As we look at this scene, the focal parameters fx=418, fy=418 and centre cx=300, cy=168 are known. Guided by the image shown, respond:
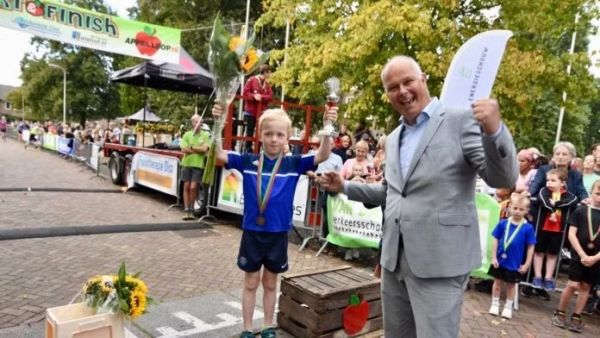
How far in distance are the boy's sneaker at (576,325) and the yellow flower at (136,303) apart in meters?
4.45

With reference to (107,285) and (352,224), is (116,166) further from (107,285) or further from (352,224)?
(107,285)

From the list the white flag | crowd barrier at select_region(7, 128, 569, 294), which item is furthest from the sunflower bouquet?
crowd barrier at select_region(7, 128, 569, 294)

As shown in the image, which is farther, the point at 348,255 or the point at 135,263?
the point at 348,255

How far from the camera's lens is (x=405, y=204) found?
201cm

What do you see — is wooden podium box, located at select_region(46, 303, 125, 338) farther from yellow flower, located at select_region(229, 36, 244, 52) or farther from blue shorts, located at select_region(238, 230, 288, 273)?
yellow flower, located at select_region(229, 36, 244, 52)

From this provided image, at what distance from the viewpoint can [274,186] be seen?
10.8 ft

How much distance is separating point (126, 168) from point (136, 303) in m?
10.3

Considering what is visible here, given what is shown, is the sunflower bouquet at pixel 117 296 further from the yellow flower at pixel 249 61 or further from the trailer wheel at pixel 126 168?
the trailer wheel at pixel 126 168

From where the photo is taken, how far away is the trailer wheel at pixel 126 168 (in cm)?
1192

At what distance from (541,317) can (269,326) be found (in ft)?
11.1

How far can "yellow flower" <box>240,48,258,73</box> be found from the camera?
3266mm

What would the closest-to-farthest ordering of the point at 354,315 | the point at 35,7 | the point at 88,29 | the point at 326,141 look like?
the point at 326,141 → the point at 354,315 → the point at 35,7 → the point at 88,29

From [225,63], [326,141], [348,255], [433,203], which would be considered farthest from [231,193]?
[433,203]

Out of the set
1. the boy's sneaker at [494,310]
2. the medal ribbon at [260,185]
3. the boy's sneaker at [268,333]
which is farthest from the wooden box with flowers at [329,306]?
the boy's sneaker at [494,310]
